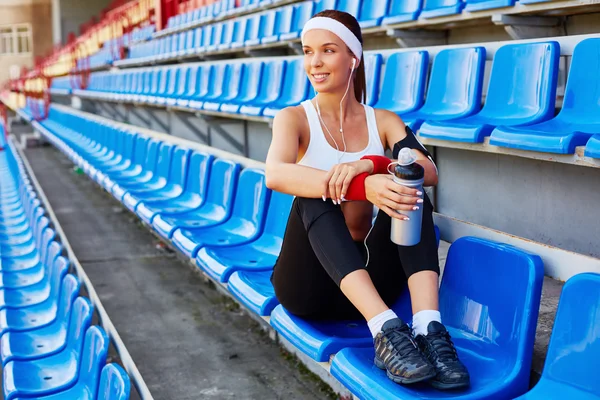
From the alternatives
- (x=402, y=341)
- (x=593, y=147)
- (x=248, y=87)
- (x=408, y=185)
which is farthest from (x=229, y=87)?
(x=402, y=341)

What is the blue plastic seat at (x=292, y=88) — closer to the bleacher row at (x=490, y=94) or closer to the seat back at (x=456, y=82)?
the bleacher row at (x=490, y=94)

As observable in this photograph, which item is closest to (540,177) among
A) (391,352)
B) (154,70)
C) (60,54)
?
(391,352)

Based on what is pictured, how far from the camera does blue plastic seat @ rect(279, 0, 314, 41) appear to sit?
3280 millimetres

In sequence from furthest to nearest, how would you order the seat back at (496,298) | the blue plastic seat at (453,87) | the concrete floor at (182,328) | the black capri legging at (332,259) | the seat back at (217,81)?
the seat back at (217,81)
the concrete floor at (182,328)
the blue plastic seat at (453,87)
the black capri legging at (332,259)
the seat back at (496,298)

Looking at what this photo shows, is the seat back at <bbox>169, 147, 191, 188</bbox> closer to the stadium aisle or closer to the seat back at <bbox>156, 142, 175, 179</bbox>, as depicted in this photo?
the seat back at <bbox>156, 142, 175, 179</bbox>

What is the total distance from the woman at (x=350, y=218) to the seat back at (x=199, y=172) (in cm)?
144

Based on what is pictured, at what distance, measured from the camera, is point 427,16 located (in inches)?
90.1

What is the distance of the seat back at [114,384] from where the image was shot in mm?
1303

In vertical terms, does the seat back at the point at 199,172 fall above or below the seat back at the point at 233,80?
below

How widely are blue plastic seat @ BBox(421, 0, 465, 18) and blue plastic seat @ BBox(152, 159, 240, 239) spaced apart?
78cm

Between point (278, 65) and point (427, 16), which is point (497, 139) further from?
point (278, 65)

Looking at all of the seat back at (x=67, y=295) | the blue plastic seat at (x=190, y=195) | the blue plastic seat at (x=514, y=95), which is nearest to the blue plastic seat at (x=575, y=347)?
the blue plastic seat at (x=514, y=95)

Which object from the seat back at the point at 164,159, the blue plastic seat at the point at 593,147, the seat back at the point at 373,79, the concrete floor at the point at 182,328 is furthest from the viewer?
the seat back at the point at 164,159

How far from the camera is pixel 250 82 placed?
344 centimetres
